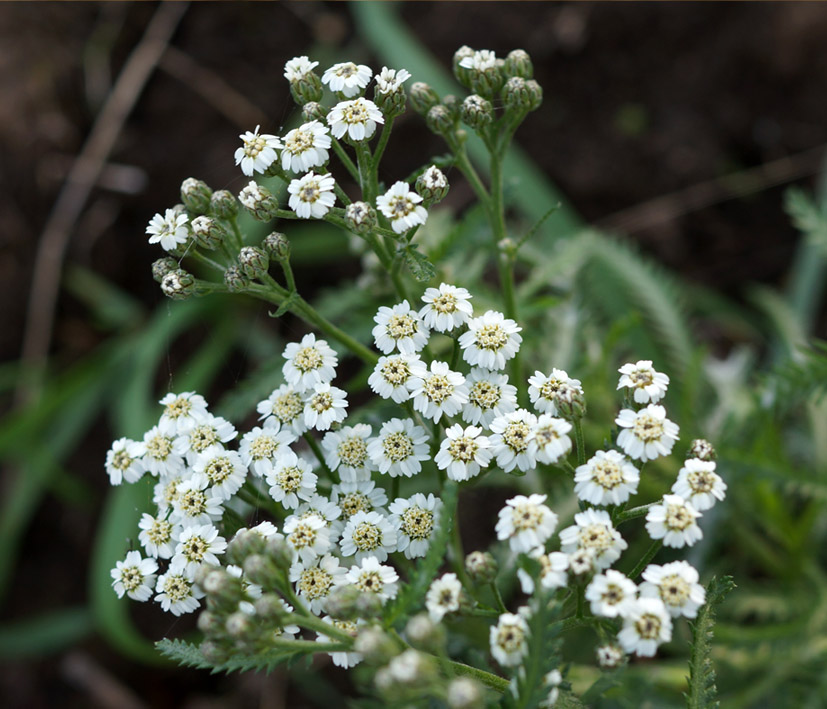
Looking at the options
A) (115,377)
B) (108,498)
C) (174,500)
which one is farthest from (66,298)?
(174,500)

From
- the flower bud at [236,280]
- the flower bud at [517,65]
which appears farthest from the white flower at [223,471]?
the flower bud at [517,65]

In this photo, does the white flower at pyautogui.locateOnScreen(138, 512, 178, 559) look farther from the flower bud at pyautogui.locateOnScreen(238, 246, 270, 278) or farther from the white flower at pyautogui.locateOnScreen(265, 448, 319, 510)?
the flower bud at pyautogui.locateOnScreen(238, 246, 270, 278)

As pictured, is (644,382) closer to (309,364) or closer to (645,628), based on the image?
(645,628)

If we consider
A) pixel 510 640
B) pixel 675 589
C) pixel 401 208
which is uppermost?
pixel 401 208

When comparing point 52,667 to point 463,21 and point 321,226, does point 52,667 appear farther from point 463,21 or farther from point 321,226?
point 463,21

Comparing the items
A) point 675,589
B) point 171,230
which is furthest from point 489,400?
point 171,230

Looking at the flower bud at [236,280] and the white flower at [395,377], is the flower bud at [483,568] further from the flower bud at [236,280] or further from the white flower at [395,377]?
the flower bud at [236,280]
